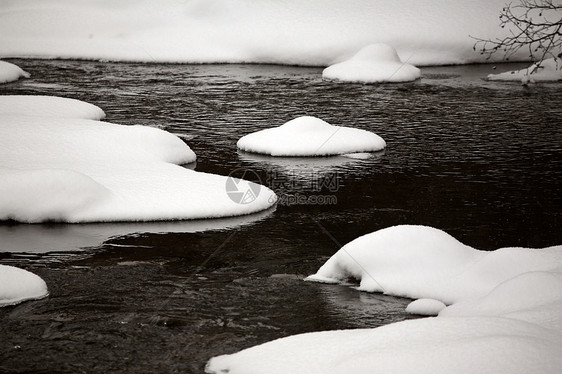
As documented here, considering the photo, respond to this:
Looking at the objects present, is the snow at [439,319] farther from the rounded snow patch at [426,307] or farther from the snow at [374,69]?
the snow at [374,69]

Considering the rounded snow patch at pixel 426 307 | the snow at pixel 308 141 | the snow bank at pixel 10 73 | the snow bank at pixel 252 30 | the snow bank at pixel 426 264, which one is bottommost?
the rounded snow patch at pixel 426 307

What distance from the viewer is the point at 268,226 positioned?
9648mm

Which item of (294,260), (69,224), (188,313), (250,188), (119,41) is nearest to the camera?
(188,313)

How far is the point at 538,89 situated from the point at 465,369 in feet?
53.3

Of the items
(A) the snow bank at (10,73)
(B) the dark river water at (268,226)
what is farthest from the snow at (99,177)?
(A) the snow bank at (10,73)

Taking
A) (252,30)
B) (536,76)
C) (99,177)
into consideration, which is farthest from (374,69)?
(99,177)

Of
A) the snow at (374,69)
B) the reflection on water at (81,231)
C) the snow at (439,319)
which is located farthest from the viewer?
the snow at (374,69)

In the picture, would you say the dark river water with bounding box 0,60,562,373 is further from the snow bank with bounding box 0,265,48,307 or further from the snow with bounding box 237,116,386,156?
the snow with bounding box 237,116,386,156

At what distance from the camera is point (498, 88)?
19828mm

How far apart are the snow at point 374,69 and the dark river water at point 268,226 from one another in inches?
43.9

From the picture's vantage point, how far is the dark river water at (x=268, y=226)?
6.49 m

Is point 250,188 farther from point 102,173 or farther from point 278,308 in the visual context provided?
point 278,308

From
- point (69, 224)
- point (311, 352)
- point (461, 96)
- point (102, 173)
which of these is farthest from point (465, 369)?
point (461, 96)

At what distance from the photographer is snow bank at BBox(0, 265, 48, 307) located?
7.14 m
